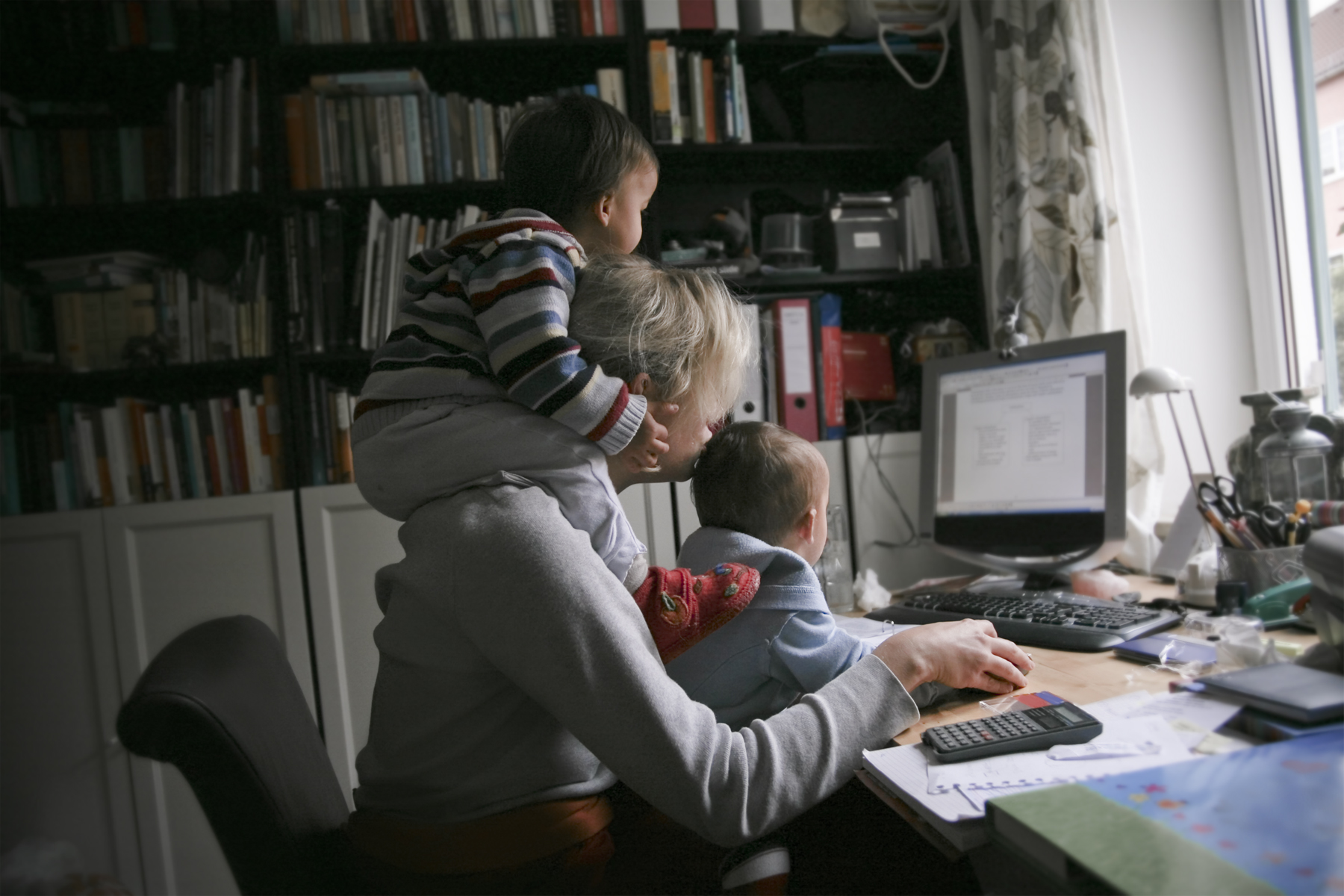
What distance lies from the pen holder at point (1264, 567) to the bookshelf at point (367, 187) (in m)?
1.16

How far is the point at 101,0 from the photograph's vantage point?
6.53 ft

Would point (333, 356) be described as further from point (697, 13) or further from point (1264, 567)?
point (1264, 567)

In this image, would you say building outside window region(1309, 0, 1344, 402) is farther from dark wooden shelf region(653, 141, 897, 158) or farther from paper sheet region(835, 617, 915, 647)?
paper sheet region(835, 617, 915, 647)

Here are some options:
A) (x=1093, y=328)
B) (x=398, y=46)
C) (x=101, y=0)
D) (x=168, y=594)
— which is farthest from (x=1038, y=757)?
(x=101, y=0)

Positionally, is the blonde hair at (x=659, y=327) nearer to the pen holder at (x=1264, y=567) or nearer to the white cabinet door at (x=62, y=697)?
the pen holder at (x=1264, y=567)

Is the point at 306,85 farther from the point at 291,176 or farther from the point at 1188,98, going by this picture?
the point at 1188,98

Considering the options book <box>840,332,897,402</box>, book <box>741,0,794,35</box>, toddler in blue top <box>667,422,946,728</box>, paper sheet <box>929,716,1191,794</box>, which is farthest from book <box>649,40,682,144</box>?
paper sheet <box>929,716,1191,794</box>

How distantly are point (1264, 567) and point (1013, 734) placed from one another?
27.8 inches

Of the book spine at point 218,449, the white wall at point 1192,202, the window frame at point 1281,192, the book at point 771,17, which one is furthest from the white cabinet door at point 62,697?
the window frame at point 1281,192

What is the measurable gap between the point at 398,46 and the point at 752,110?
3.18ft

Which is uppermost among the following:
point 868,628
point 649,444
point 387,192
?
point 387,192

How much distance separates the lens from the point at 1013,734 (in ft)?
2.54

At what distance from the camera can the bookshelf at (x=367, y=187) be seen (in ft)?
6.60

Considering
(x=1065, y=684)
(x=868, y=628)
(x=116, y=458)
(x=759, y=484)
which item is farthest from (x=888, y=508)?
(x=116, y=458)
